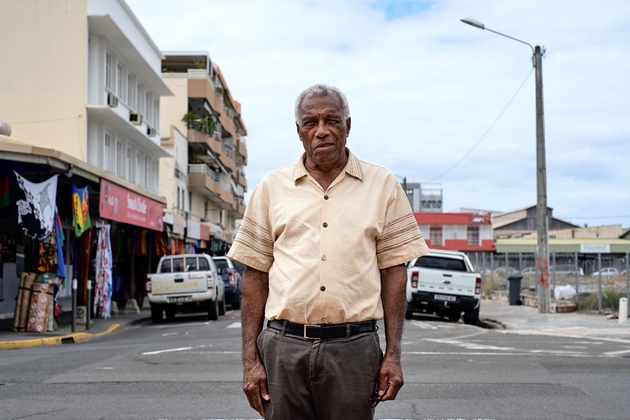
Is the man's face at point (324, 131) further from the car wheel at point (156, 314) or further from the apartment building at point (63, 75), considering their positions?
the apartment building at point (63, 75)

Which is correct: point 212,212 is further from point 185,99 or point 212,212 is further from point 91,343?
point 91,343

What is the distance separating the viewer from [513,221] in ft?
376

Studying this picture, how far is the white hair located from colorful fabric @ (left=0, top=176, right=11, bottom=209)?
15746 mm

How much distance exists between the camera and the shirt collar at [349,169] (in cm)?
378

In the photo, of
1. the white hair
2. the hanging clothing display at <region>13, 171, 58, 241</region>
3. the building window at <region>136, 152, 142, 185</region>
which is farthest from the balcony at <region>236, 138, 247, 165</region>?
the white hair

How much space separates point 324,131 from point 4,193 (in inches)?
640

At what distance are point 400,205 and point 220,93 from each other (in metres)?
60.4

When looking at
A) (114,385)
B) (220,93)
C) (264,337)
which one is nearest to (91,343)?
(114,385)

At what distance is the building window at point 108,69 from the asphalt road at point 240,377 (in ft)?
56.4

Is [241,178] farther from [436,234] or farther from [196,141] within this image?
[196,141]

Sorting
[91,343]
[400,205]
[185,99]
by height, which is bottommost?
[91,343]

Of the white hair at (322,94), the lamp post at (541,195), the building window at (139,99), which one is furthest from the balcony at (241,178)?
the white hair at (322,94)

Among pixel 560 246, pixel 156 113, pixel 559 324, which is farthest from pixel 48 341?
pixel 560 246

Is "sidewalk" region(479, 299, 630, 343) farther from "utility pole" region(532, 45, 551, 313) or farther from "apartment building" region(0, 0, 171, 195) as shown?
"apartment building" region(0, 0, 171, 195)
